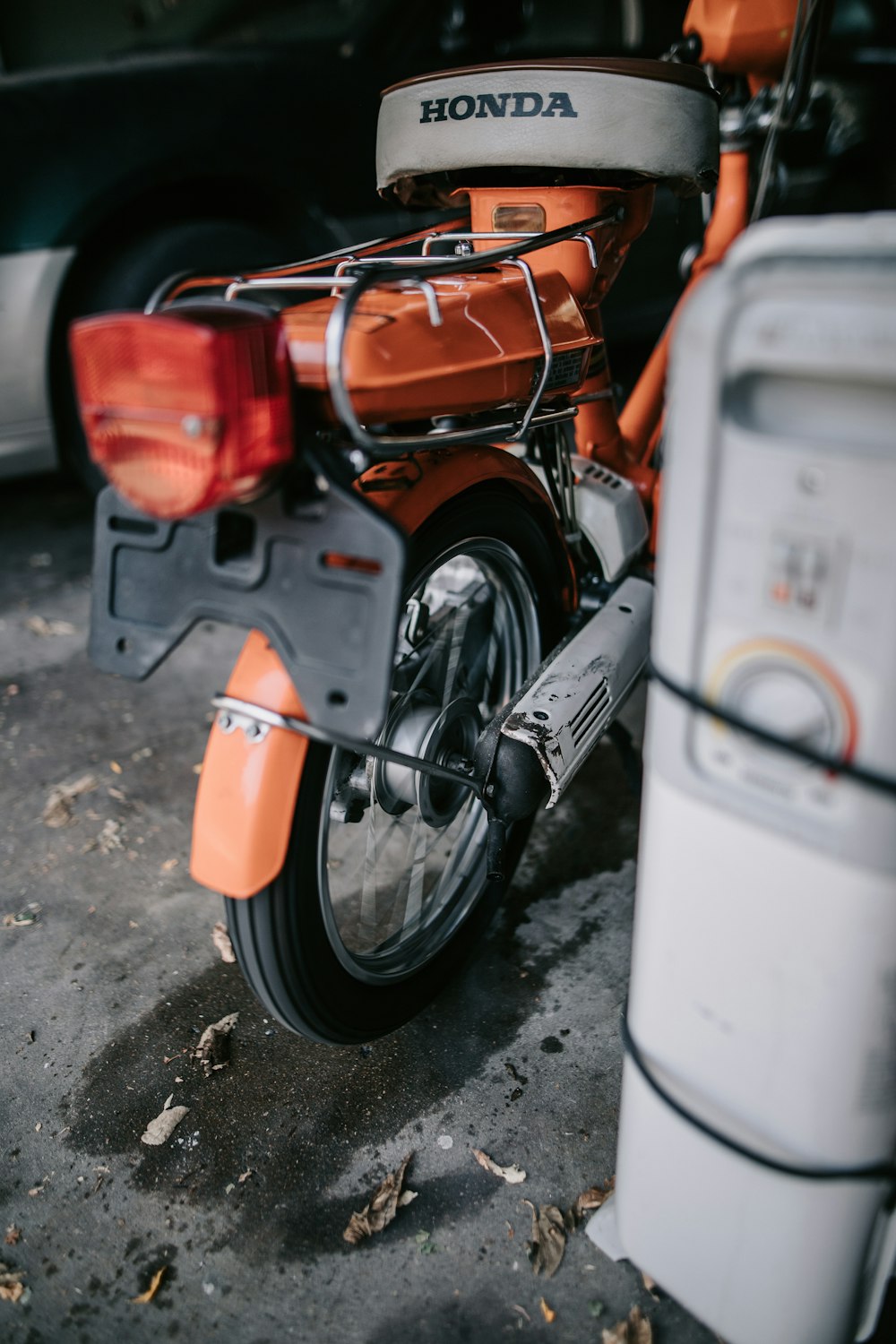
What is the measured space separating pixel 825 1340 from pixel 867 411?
97 centimetres

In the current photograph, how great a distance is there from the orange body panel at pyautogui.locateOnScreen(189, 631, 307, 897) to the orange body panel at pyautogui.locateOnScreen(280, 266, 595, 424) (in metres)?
0.33

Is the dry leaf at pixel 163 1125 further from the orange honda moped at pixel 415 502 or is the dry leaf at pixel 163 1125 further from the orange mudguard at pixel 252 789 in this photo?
the orange mudguard at pixel 252 789

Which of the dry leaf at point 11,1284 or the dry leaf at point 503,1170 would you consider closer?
the dry leaf at point 11,1284

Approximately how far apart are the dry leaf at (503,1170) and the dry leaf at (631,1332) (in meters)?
0.22

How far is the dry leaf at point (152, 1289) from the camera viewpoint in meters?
1.16

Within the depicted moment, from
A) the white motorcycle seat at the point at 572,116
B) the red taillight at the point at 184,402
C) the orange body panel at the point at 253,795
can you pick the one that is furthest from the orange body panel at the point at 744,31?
the orange body panel at the point at 253,795

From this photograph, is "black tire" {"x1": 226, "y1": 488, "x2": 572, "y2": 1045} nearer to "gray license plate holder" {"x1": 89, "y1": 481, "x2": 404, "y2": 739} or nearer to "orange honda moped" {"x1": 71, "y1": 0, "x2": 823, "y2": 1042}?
"orange honda moped" {"x1": 71, "y1": 0, "x2": 823, "y2": 1042}

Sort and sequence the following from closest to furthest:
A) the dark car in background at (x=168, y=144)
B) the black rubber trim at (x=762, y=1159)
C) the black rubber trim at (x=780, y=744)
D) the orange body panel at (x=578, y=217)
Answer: the black rubber trim at (x=780, y=744), the black rubber trim at (x=762, y=1159), the orange body panel at (x=578, y=217), the dark car in background at (x=168, y=144)

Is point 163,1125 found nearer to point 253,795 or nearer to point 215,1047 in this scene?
point 215,1047

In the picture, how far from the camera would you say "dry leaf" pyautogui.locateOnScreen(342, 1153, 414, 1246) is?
4.00 feet

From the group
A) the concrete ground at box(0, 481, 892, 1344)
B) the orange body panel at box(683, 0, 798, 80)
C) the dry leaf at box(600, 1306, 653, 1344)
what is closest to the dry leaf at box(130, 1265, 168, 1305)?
the concrete ground at box(0, 481, 892, 1344)

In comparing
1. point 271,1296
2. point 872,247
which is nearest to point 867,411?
point 872,247

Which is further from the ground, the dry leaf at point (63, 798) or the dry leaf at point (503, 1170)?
the dry leaf at point (503, 1170)

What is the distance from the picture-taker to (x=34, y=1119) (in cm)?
139
